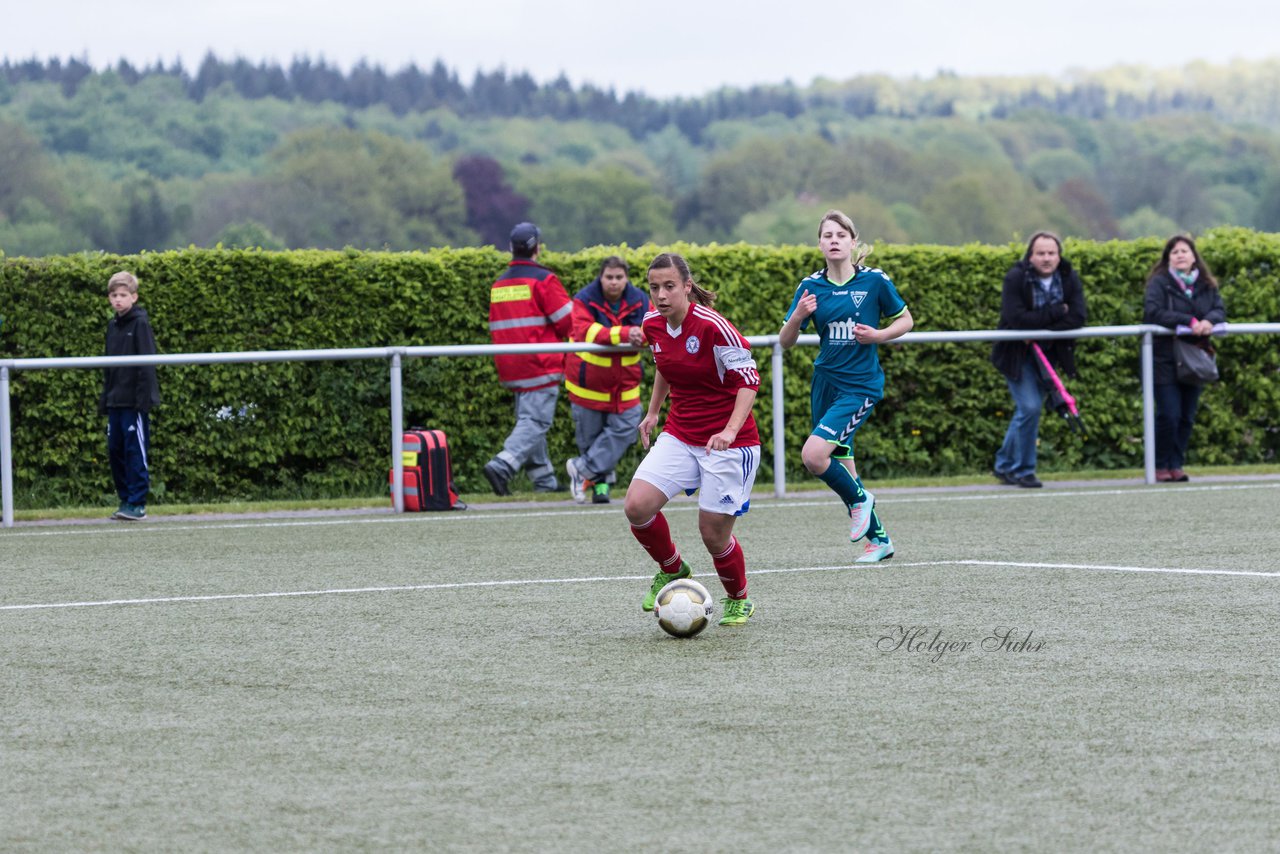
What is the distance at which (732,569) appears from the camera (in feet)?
24.4

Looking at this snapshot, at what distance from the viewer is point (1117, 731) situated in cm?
518

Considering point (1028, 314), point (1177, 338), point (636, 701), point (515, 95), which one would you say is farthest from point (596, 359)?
point (515, 95)

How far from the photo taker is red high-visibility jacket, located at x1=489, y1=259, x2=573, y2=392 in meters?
13.2

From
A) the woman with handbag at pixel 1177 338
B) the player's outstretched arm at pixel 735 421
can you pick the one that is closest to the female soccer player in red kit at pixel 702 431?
the player's outstretched arm at pixel 735 421

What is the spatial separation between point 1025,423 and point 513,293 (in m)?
3.86

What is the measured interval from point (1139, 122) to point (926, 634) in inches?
6466

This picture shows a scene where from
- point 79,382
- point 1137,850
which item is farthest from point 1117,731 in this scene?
point 79,382

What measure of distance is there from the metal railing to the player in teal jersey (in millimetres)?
1675

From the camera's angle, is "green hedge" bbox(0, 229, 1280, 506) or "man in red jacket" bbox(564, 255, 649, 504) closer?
"man in red jacket" bbox(564, 255, 649, 504)

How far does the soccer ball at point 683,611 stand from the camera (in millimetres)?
6996

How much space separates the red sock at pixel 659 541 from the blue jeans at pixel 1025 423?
6570mm

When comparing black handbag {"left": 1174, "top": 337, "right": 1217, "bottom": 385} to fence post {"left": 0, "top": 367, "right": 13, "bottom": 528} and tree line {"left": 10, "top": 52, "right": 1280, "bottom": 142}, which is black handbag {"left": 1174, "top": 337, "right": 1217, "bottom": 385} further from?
tree line {"left": 10, "top": 52, "right": 1280, "bottom": 142}

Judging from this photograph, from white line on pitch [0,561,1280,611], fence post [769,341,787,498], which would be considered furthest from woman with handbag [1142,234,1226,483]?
white line on pitch [0,561,1280,611]

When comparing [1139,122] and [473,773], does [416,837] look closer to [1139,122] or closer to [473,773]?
[473,773]
